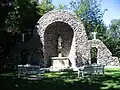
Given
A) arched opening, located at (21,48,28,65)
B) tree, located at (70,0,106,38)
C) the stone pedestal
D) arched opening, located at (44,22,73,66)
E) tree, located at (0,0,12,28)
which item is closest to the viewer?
tree, located at (0,0,12,28)

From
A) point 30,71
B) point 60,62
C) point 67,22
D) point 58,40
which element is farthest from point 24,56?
point 30,71

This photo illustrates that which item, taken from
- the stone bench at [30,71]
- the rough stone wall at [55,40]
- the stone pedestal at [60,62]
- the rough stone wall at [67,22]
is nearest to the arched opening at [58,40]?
the rough stone wall at [55,40]

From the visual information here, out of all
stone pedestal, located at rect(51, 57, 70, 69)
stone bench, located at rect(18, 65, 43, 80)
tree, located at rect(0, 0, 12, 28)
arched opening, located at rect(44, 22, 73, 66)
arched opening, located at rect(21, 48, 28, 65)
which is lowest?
stone bench, located at rect(18, 65, 43, 80)

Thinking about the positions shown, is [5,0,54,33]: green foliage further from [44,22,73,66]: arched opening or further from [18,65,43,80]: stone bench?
[18,65,43,80]: stone bench

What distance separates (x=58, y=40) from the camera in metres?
25.6

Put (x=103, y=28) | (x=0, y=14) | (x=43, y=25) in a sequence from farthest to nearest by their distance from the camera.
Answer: (x=103, y=28), (x=43, y=25), (x=0, y=14)

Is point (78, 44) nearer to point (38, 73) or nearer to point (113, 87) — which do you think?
point (38, 73)

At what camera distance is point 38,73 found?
53.4 ft

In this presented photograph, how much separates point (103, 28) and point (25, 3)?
74.2ft

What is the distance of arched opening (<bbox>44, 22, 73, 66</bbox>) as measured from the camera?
82.9 feet

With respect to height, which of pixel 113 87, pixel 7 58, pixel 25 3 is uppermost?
pixel 25 3

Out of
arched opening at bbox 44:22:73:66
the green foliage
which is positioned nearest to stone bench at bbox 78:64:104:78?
arched opening at bbox 44:22:73:66

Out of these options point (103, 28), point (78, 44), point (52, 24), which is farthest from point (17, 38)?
point (103, 28)

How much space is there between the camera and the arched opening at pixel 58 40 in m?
25.3
